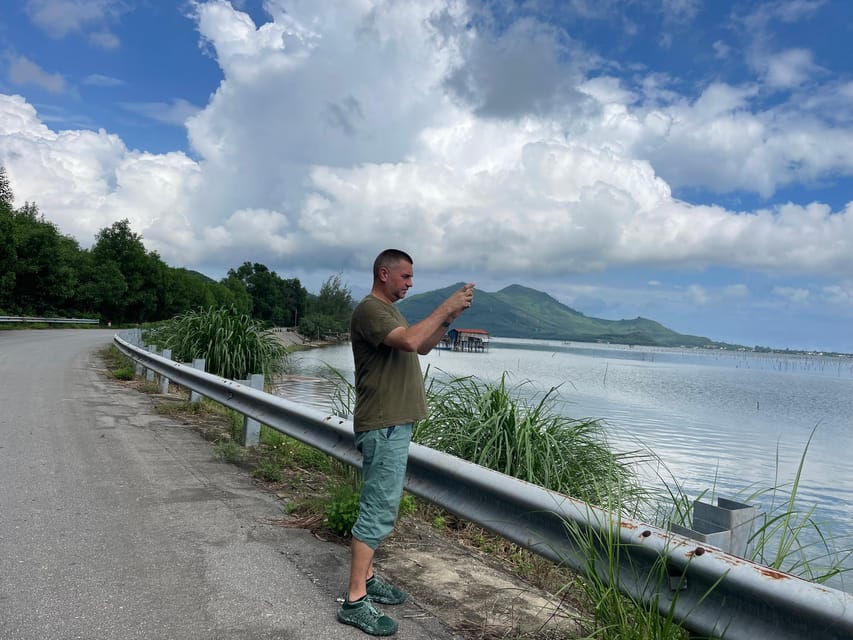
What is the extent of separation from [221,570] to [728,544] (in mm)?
2787

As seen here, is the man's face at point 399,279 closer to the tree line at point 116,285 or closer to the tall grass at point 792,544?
the tall grass at point 792,544

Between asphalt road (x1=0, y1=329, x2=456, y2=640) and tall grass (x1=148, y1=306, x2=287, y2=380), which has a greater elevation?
tall grass (x1=148, y1=306, x2=287, y2=380)

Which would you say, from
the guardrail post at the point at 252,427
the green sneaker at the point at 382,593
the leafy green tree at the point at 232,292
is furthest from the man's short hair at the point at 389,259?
the leafy green tree at the point at 232,292

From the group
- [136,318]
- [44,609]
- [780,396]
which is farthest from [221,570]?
[136,318]

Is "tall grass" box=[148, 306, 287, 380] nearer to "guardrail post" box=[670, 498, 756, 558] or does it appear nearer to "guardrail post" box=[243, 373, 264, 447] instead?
"guardrail post" box=[243, 373, 264, 447]

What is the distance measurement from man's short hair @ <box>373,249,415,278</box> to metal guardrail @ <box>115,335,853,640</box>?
1.26m

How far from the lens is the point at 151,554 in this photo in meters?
4.30

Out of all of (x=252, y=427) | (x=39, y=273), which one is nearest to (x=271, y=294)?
(x=39, y=273)

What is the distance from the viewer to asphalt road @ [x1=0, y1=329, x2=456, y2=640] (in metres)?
3.36

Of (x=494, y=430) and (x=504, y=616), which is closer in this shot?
(x=504, y=616)

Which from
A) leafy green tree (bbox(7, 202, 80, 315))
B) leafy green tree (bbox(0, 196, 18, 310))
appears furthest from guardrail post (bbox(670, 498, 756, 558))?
leafy green tree (bbox(7, 202, 80, 315))

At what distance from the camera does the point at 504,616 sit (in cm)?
367

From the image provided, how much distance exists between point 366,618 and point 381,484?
2.11ft

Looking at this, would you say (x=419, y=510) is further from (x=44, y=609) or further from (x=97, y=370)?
(x=97, y=370)
